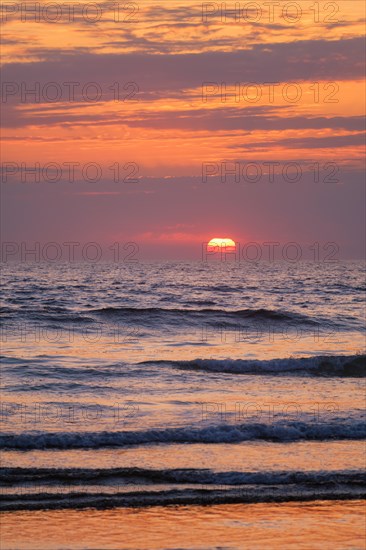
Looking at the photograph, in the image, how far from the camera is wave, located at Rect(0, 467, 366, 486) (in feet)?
38.0

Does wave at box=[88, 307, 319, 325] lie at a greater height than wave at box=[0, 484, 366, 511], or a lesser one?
greater

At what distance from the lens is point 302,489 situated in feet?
36.6

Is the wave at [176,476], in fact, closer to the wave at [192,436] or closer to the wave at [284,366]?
the wave at [192,436]

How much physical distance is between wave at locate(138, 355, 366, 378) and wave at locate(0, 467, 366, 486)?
1267 centimetres

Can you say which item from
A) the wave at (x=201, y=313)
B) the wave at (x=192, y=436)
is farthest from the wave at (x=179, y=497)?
the wave at (x=201, y=313)

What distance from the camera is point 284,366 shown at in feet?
85.4

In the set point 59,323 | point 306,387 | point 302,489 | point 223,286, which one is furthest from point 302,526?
point 223,286

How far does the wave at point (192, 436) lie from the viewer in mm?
14211

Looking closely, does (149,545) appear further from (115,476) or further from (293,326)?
(293,326)

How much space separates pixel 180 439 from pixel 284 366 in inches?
464

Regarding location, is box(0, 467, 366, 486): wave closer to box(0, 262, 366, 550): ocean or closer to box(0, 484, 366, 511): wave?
box(0, 262, 366, 550): ocean

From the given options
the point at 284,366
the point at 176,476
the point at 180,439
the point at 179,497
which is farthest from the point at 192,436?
the point at 284,366

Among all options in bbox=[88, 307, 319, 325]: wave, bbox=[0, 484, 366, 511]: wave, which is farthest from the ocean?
bbox=[88, 307, 319, 325]: wave

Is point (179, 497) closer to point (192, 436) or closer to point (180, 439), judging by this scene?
point (180, 439)
